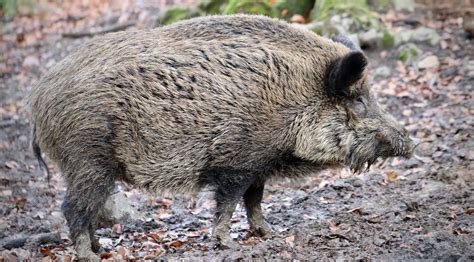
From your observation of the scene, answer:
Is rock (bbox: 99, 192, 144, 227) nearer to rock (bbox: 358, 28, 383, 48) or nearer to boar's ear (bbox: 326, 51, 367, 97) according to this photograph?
boar's ear (bbox: 326, 51, 367, 97)

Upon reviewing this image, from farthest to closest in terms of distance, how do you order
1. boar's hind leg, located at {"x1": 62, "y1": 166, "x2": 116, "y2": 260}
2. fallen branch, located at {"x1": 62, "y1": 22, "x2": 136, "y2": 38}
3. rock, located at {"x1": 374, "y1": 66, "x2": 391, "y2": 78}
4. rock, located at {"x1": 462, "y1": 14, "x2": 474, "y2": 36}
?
fallen branch, located at {"x1": 62, "y1": 22, "x2": 136, "y2": 38} → rock, located at {"x1": 462, "y1": 14, "x2": 474, "y2": 36} → rock, located at {"x1": 374, "y1": 66, "x2": 391, "y2": 78} → boar's hind leg, located at {"x1": 62, "y1": 166, "x2": 116, "y2": 260}

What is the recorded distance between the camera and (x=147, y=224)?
6.97 metres

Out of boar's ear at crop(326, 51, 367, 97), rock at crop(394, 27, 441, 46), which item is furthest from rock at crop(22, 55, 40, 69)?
boar's ear at crop(326, 51, 367, 97)

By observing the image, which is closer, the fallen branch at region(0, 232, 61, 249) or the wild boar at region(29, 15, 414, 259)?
the wild boar at region(29, 15, 414, 259)

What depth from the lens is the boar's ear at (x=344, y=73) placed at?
557 cm

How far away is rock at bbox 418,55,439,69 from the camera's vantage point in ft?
35.6

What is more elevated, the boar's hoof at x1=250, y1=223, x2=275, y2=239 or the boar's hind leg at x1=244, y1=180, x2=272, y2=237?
the boar's hind leg at x1=244, y1=180, x2=272, y2=237

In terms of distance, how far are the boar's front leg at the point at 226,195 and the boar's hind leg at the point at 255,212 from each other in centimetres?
50

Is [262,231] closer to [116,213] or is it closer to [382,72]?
[116,213]

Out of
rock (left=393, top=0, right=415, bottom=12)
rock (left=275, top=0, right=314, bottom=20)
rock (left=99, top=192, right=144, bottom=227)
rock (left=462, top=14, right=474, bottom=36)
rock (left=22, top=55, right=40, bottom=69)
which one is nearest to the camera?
rock (left=99, top=192, right=144, bottom=227)

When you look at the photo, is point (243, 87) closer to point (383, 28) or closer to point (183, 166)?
point (183, 166)

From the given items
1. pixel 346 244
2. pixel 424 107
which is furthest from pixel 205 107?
pixel 424 107

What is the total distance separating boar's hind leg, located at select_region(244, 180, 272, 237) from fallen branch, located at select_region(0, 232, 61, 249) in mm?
1756

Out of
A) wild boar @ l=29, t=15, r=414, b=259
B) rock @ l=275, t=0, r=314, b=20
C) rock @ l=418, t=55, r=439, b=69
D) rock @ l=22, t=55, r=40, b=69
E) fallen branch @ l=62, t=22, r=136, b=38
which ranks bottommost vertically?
rock @ l=22, t=55, r=40, b=69
